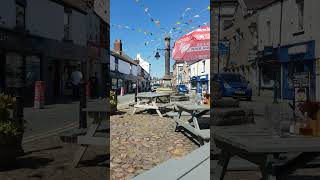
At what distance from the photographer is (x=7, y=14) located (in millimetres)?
1289

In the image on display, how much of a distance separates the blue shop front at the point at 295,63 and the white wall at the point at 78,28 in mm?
763

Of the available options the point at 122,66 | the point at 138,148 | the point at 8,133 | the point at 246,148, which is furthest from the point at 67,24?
the point at 138,148

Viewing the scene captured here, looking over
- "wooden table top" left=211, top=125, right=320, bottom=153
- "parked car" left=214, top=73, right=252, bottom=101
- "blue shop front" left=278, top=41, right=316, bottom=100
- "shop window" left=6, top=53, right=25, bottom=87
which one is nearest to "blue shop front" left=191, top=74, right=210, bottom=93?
"parked car" left=214, top=73, right=252, bottom=101

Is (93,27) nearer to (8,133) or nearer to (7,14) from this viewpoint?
(7,14)

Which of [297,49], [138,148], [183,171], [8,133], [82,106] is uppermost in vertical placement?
[297,49]

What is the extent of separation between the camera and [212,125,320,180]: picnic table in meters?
1.86

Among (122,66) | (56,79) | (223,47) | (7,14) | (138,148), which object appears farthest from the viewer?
(138,148)

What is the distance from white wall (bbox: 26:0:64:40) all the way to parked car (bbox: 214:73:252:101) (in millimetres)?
625

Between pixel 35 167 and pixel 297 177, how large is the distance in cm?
205

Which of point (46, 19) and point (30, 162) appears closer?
point (46, 19)

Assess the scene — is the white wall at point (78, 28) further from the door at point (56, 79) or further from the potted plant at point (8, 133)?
the potted plant at point (8, 133)

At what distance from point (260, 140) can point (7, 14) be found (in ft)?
4.09

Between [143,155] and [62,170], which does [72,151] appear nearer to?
[62,170]

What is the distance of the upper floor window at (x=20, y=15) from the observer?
1.32 meters
